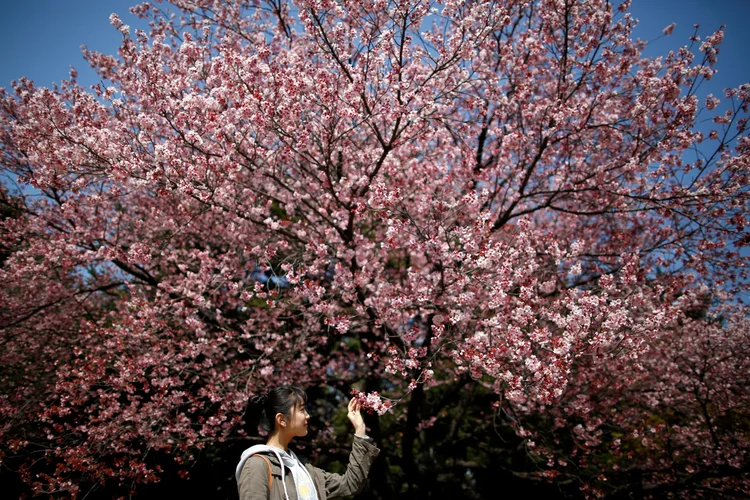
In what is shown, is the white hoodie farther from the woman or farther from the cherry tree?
the cherry tree

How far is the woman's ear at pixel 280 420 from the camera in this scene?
102 inches

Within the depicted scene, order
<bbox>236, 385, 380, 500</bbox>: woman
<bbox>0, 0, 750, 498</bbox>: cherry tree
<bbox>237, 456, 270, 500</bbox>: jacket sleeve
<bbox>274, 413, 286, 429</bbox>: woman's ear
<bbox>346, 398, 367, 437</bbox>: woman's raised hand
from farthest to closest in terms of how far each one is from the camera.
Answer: <bbox>0, 0, 750, 498</bbox>: cherry tree, <bbox>346, 398, 367, 437</bbox>: woman's raised hand, <bbox>274, 413, 286, 429</bbox>: woman's ear, <bbox>236, 385, 380, 500</bbox>: woman, <bbox>237, 456, 270, 500</bbox>: jacket sleeve

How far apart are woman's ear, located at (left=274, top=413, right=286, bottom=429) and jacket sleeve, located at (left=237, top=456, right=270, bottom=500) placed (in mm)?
279

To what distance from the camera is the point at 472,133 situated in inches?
272

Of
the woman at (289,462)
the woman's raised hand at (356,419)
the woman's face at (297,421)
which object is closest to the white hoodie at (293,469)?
the woman at (289,462)

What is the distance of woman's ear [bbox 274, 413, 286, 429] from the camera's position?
259 centimetres

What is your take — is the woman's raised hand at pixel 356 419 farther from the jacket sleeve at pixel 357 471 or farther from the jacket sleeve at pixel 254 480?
the jacket sleeve at pixel 254 480

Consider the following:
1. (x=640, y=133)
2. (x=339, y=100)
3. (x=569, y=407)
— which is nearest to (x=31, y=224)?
(x=339, y=100)

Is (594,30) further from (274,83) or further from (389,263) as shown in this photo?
(389,263)

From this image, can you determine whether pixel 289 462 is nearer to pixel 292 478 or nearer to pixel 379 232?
pixel 292 478

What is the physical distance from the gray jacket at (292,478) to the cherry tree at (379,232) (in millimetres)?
891

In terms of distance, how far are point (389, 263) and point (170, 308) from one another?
168 inches

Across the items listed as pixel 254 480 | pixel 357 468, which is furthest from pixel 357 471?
pixel 254 480

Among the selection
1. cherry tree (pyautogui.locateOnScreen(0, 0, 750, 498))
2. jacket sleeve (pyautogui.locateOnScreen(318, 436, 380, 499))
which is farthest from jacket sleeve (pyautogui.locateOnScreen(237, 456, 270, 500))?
cherry tree (pyautogui.locateOnScreen(0, 0, 750, 498))
